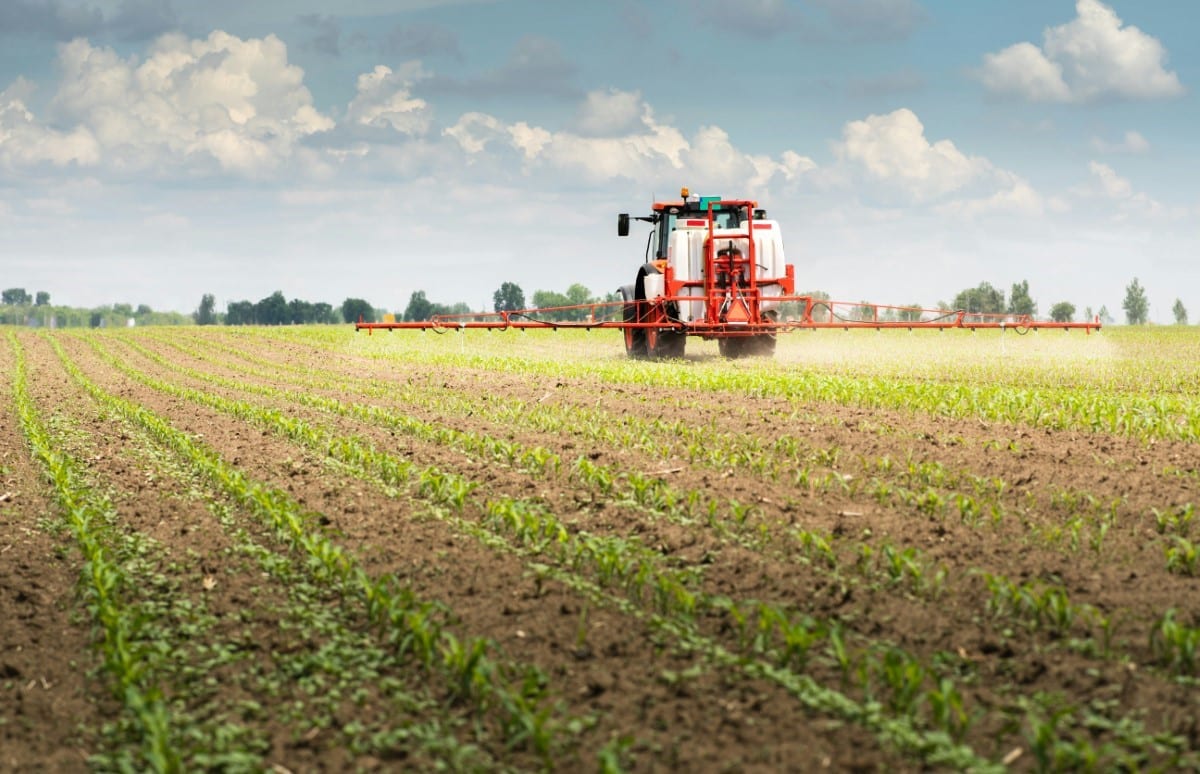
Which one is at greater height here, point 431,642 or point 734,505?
point 734,505

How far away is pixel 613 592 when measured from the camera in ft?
20.1

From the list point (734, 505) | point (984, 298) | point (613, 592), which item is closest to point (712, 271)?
point (734, 505)

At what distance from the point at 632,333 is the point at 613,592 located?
1758 cm

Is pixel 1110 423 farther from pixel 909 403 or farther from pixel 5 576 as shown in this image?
pixel 5 576

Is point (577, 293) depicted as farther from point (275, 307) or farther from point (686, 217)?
point (686, 217)

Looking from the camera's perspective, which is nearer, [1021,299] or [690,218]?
[690,218]

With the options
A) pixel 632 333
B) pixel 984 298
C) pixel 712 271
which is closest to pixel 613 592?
pixel 712 271

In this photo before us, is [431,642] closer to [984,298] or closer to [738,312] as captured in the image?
[738,312]

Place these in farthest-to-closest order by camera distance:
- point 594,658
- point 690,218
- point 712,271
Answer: point 690,218 < point 712,271 < point 594,658

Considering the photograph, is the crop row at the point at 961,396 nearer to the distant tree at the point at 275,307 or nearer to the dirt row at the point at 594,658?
the dirt row at the point at 594,658

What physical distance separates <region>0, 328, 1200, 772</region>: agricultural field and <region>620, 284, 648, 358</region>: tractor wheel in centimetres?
996

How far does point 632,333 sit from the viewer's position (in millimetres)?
23547

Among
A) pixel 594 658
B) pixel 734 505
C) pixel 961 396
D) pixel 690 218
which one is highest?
pixel 690 218

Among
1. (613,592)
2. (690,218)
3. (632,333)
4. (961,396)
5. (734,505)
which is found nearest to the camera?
(613,592)
